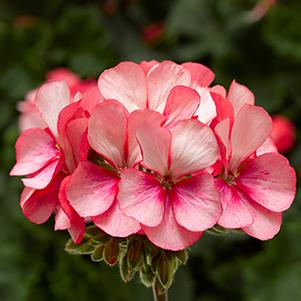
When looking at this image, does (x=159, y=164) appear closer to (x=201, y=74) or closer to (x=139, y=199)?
(x=139, y=199)

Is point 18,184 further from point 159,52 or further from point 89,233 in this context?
point 89,233

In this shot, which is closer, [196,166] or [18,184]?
[196,166]

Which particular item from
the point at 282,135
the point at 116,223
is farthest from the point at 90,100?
the point at 282,135

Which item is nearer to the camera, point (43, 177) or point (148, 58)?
point (43, 177)

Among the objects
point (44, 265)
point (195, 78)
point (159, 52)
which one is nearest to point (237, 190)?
point (195, 78)

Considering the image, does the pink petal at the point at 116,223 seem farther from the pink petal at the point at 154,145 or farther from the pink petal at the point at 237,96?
the pink petal at the point at 237,96

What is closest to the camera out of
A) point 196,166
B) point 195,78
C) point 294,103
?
point 196,166

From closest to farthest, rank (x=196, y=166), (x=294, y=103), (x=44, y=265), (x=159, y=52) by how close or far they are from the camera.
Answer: (x=196, y=166) < (x=44, y=265) < (x=294, y=103) < (x=159, y=52)
